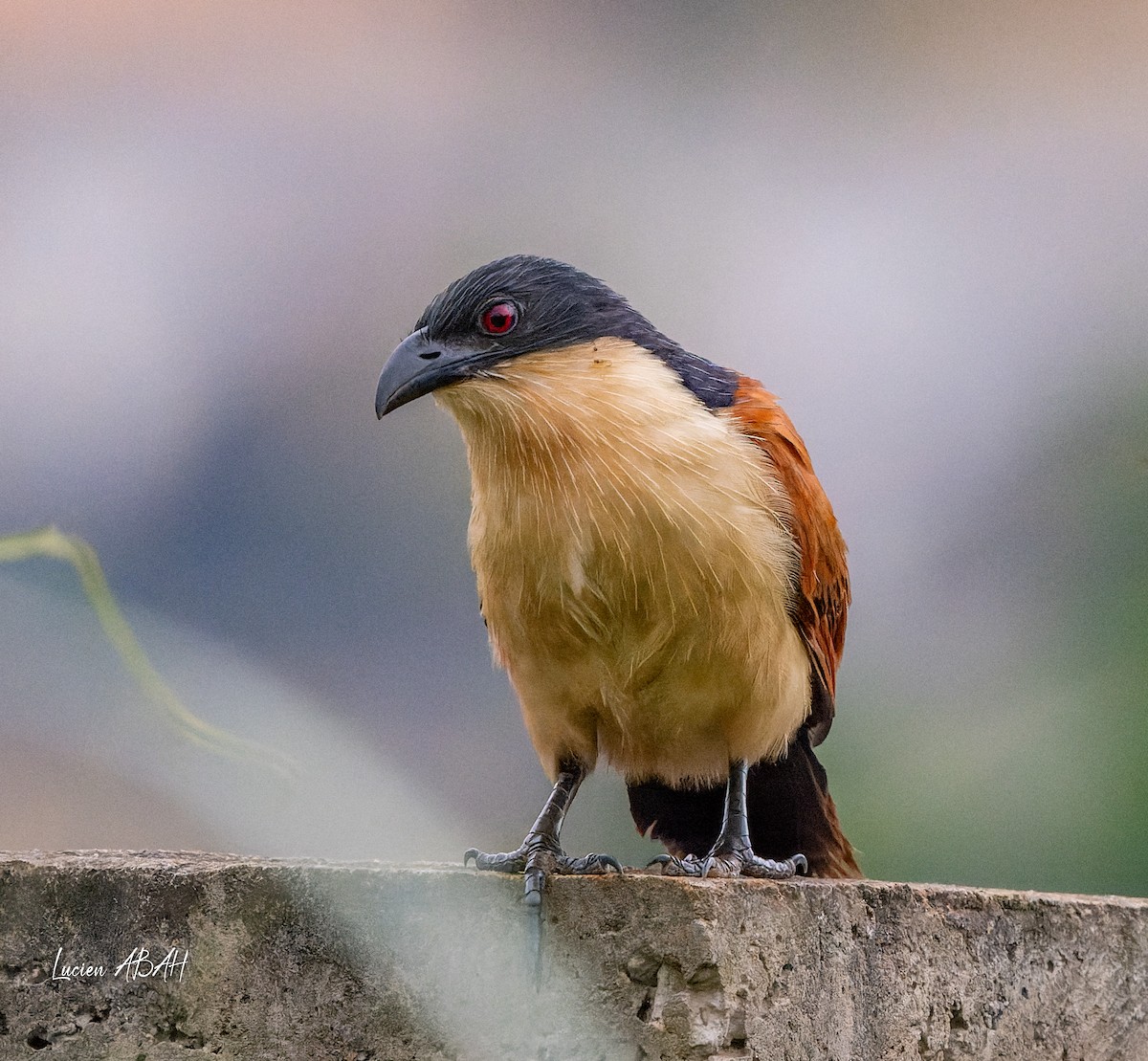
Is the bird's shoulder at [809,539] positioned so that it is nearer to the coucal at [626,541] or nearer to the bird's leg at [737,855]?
the coucal at [626,541]

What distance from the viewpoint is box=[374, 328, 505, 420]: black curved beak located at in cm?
185

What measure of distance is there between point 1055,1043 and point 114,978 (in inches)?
56.5

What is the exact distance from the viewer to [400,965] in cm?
149

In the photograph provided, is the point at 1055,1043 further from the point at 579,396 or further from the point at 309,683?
the point at 309,683

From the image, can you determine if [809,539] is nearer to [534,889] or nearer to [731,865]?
[731,865]

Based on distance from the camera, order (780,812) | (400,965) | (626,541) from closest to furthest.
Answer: (400,965)
(626,541)
(780,812)

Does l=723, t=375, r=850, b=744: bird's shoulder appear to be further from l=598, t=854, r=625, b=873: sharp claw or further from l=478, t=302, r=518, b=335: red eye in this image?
l=598, t=854, r=625, b=873: sharp claw

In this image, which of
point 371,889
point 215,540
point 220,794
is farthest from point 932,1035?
point 215,540

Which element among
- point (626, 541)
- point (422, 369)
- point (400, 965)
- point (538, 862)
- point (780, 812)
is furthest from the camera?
point (780, 812)

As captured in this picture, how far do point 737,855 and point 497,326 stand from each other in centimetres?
96

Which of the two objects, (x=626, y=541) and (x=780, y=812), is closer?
(x=626, y=541)

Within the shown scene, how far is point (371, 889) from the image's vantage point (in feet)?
4.95
